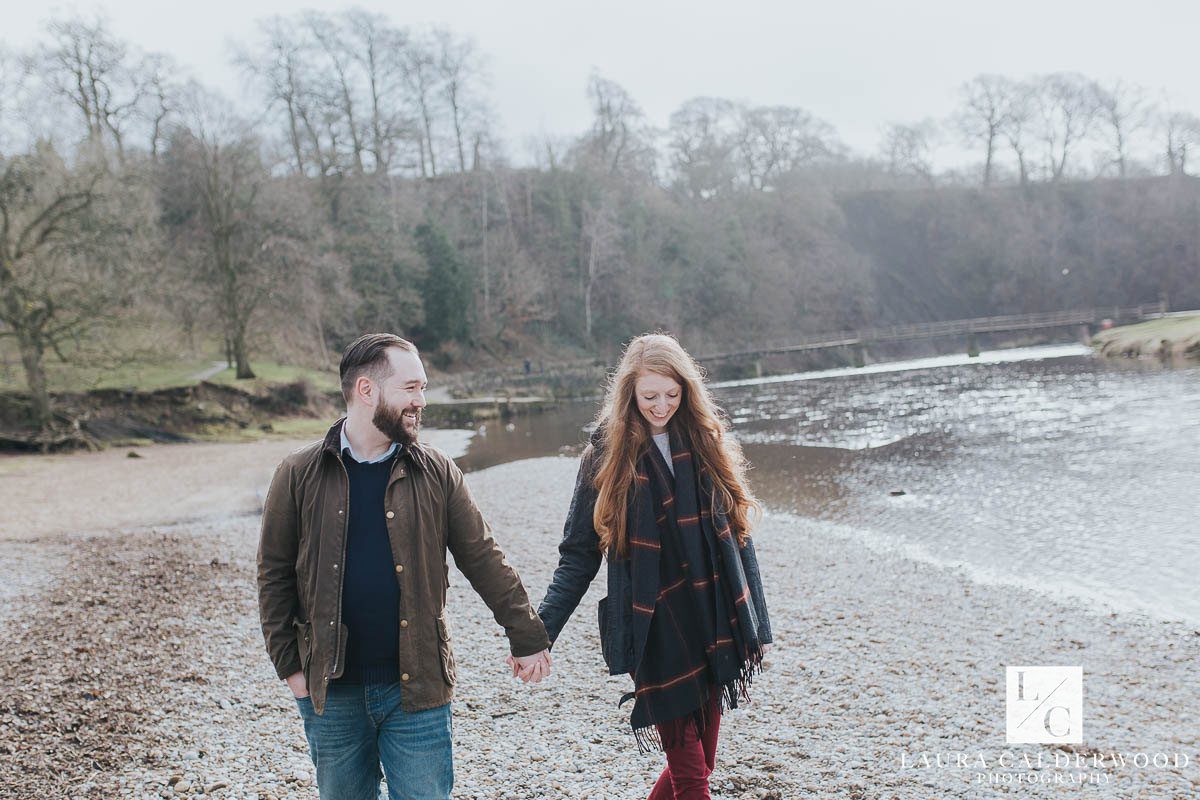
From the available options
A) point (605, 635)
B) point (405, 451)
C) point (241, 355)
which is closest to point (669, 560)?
point (605, 635)

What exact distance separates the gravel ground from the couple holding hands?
163cm

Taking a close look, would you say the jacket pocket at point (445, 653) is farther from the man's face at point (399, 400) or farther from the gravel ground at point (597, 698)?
the gravel ground at point (597, 698)

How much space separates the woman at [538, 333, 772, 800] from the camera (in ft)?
8.52

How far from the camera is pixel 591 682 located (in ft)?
17.5

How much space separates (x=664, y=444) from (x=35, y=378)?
21271mm

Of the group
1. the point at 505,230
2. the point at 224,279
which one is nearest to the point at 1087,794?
the point at 224,279

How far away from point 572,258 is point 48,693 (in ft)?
154

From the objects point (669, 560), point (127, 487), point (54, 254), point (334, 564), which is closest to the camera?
point (334, 564)

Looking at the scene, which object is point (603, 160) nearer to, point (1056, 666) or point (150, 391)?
point (150, 391)

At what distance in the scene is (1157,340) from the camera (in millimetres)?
34844

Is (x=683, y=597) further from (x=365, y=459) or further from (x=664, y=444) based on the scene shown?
(x=365, y=459)

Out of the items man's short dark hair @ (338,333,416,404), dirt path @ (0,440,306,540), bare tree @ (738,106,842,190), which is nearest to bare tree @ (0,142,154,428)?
dirt path @ (0,440,306,540)

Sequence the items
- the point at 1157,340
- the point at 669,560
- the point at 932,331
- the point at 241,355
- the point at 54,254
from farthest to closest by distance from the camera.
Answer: the point at 932,331
the point at 1157,340
the point at 241,355
the point at 54,254
the point at 669,560

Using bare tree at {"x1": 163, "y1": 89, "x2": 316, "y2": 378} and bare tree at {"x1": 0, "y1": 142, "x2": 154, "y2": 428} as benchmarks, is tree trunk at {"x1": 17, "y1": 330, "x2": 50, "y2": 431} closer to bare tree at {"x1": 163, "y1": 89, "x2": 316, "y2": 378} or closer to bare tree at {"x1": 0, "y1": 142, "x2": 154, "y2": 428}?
bare tree at {"x1": 0, "y1": 142, "x2": 154, "y2": 428}
